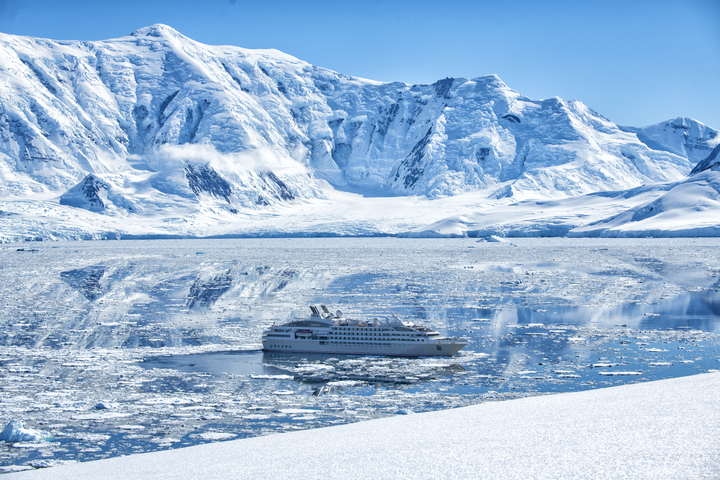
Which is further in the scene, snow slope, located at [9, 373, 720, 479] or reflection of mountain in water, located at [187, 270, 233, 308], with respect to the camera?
reflection of mountain in water, located at [187, 270, 233, 308]

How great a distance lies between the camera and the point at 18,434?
19.0 m

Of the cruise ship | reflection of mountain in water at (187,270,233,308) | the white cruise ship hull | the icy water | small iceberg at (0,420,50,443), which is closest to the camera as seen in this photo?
small iceberg at (0,420,50,443)

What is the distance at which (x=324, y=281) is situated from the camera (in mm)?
67062

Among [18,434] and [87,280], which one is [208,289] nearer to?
[87,280]

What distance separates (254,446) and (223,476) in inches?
103

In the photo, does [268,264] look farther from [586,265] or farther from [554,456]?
[554,456]

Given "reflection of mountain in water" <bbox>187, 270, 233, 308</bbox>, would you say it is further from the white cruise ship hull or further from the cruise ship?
the white cruise ship hull

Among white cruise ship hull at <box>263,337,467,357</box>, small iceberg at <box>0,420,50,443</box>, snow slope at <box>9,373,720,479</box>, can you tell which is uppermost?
white cruise ship hull at <box>263,337,467,357</box>

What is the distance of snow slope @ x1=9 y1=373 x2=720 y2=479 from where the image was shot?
14.5m

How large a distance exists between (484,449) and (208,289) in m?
48.6

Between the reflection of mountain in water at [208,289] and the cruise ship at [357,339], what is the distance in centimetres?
1808

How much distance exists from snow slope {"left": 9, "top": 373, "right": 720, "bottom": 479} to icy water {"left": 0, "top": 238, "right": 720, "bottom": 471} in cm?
223

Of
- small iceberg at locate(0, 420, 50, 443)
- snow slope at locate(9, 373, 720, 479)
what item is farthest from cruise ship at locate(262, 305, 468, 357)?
small iceberg at locate(0, 420, 50, 443)

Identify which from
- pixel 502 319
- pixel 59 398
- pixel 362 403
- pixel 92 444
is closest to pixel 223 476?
pixel 92 444
